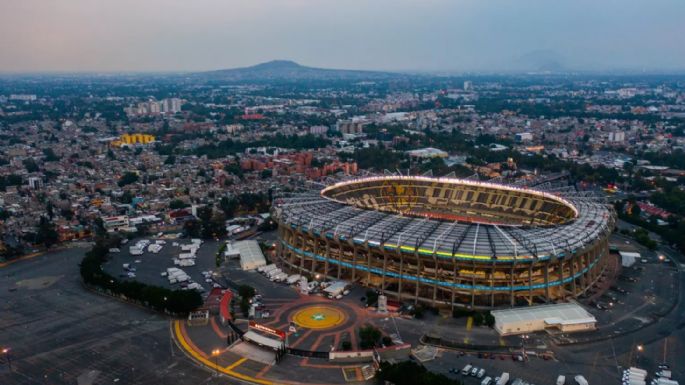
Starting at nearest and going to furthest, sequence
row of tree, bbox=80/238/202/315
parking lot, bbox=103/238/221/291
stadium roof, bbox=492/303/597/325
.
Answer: stadium roof, bbox=492/303/597/325
row of tree, bbox=80/238/202/315
parking lot, bbox=103/238/221/291

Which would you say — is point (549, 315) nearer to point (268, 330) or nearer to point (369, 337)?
point (369, 337)

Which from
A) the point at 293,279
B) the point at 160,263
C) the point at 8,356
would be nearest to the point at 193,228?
the point at 160,263

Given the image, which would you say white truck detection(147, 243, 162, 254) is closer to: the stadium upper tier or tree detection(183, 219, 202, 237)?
tree detection(183, 219, 202, 237)

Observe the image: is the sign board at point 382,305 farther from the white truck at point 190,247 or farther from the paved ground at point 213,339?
the white truck at point 190,247

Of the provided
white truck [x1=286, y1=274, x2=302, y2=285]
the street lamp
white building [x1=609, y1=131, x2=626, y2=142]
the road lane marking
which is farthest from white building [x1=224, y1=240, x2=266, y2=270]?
white building [x1=609, y1=131, x2=626, y2=142]

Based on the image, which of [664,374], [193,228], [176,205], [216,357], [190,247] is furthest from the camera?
[176,205]

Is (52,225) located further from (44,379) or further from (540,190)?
(540,190)

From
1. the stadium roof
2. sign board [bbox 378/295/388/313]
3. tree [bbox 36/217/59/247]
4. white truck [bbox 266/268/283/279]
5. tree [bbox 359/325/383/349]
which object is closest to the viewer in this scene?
tree [bbox 359/325/383/349]

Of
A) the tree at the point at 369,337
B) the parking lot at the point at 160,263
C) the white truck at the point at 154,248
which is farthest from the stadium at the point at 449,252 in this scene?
the white truck at the point at 154,248

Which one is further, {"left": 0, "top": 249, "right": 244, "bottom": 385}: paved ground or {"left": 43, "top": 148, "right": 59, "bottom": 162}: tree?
{"left": 43, "top": 148, "right": 59, "bottom": 162}: tree
